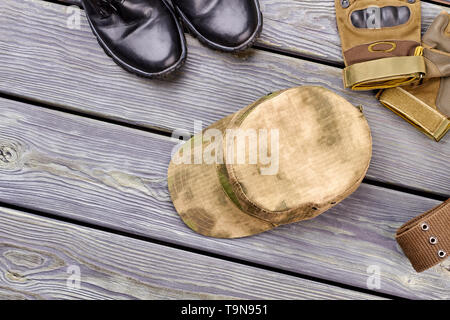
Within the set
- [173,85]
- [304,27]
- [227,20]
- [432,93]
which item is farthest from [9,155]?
[432,93]

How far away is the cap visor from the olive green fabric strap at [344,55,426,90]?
11.8 inches

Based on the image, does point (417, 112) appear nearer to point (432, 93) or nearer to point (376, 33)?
point (432, 93)

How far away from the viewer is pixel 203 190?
0.80m

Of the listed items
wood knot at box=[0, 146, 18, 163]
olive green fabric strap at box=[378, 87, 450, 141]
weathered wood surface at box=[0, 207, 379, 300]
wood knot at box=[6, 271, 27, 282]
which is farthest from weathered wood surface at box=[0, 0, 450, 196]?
wood knot at box=[6, 271, 27, 282]

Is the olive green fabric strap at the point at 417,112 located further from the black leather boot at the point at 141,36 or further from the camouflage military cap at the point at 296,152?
the black leather boot at the point at 141,36

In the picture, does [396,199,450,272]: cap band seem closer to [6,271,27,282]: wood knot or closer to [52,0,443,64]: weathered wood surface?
[52,0,443,64]: weathered wood surface

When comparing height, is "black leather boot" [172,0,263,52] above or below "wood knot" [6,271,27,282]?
above

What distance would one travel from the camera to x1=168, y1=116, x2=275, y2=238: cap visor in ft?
2.59

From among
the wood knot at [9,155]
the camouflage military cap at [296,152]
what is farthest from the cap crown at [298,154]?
the wood knot at [9,155]

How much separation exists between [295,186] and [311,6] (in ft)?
1.55

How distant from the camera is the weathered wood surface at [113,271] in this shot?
0.86 m

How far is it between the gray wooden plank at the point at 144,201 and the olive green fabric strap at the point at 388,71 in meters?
0.24

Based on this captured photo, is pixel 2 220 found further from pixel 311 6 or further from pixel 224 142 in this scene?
pixel 311 6
